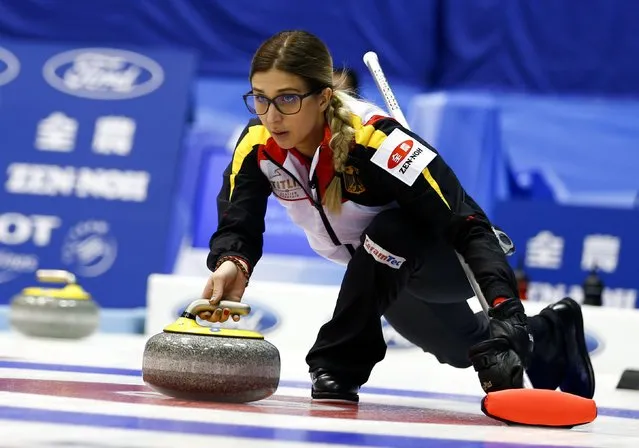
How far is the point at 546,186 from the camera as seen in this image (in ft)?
26.8

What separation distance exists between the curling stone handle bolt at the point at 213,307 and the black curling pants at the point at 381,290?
442mm

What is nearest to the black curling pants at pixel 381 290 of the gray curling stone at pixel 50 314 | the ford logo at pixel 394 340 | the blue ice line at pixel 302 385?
the blue ice line at pixel 302 385

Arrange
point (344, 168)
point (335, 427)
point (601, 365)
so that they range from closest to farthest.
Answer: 1. point (335, 427)
2. point (344, 168)
3. point (601, 365)

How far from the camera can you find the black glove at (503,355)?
2578 millimetres

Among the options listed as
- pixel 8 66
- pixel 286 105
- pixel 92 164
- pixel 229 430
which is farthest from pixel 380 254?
pixel 8 66

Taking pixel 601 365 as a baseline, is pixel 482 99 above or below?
above

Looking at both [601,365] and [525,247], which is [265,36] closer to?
[525,247]

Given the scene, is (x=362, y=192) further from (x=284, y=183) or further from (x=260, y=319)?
(x=260, y=319)

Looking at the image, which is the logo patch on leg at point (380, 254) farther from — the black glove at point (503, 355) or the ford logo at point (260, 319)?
the ford logo at point (260, 319)

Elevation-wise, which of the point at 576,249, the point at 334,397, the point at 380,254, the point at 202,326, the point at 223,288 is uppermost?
the point at 576,249

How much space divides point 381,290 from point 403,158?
1.17 ft

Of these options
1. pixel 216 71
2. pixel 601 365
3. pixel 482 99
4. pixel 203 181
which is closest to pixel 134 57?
pixel 203 181

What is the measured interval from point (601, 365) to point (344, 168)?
115 inches

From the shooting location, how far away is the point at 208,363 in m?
2.48
